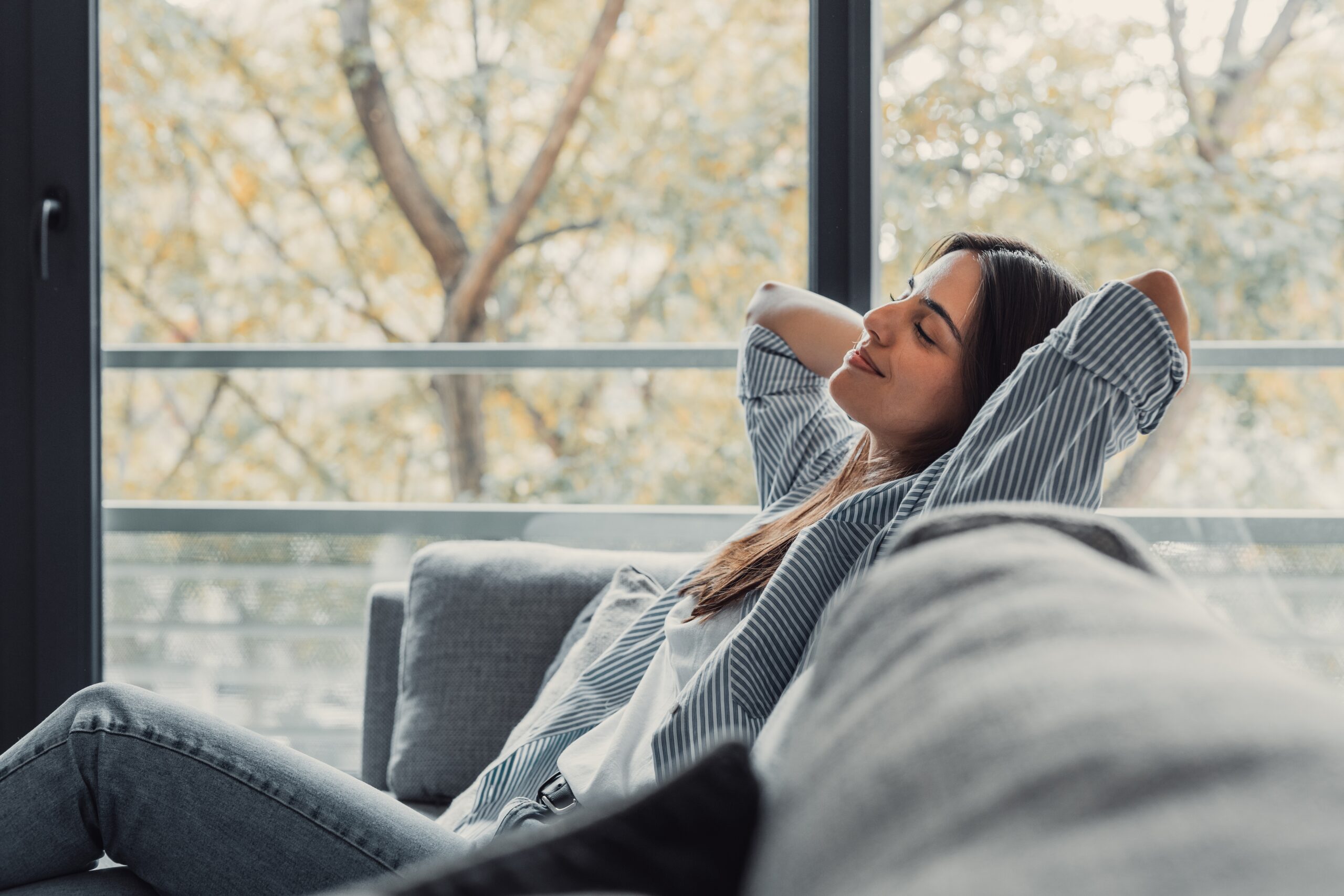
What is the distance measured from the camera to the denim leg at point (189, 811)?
923 mm

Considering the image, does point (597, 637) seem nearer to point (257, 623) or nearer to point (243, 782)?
point (243, 782)

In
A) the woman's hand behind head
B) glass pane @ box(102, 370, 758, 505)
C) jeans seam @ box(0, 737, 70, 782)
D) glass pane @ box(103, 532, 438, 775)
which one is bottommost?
glass pane @ box(103, 532, 438, 775)

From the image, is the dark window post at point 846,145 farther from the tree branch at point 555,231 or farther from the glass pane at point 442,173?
the tree branch at point 555,231

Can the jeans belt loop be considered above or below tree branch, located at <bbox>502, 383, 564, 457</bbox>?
below

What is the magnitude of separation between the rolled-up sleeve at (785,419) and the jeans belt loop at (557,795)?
53 cm

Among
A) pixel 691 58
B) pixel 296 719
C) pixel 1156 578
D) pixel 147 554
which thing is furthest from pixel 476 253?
pixel 1156 578

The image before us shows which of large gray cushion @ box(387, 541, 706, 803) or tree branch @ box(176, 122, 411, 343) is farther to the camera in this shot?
tree branch @ box(176, 122, 411, 343)

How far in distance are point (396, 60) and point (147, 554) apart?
4.06ft

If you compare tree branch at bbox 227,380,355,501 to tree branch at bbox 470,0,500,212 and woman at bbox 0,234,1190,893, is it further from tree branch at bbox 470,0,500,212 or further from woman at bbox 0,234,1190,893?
woman at bbox 0,234,1190,893

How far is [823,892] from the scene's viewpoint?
1.02 feet

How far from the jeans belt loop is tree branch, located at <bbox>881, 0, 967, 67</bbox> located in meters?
1.51

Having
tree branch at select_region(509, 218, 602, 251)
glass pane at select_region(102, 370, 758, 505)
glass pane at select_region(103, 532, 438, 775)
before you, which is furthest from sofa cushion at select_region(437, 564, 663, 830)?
tree branch at select_region(509, 218, 602, 251)

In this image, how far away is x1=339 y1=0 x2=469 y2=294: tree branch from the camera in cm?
224

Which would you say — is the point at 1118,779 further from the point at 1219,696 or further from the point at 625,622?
the point at 625,622
